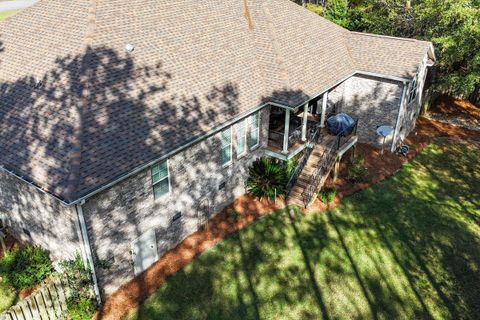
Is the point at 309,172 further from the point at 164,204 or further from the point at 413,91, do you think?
the point at 413,91

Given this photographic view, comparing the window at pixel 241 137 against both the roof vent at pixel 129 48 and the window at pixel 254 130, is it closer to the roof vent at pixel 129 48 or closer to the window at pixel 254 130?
the window at pixel 254 130

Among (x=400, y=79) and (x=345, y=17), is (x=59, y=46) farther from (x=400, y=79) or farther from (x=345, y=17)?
(x=345, y=17)

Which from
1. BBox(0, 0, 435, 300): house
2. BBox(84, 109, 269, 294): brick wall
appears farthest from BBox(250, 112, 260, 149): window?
BBox(84, 109, 269, 294): brick wall

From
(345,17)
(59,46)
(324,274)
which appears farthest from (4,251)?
(345,17)

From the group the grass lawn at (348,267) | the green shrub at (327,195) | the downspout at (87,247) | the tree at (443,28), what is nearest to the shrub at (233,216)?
the grass lawn at (348,267)

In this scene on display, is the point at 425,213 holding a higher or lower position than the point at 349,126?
lower

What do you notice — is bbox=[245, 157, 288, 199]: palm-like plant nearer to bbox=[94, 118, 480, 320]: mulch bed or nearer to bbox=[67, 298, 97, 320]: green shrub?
bbox=[94, 118, 480, 320]: mulch bed
